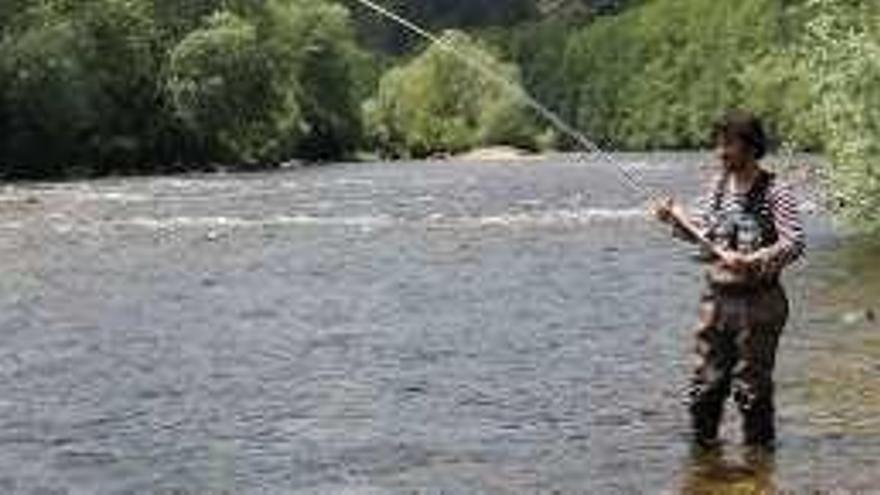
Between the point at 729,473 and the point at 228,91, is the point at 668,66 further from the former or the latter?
the point at 729,473

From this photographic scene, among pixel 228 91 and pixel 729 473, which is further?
pixel 228 91

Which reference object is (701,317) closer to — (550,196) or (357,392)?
(357,392)

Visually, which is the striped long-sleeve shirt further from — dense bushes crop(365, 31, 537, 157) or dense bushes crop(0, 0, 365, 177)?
dense bushes crop(365, 31, 537, 157)

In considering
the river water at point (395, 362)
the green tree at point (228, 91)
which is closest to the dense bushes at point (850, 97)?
the river water at point (395, 362)

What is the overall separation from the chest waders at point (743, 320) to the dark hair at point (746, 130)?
0.76 feet

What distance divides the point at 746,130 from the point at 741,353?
175cm

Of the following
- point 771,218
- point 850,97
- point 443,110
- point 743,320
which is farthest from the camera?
point 443,110

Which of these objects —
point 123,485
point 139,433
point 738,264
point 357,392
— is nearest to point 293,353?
point 357,392

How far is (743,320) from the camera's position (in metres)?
15.6

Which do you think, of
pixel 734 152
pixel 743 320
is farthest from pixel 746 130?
pixel 743 320

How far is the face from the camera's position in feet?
50.4

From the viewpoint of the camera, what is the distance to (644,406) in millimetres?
19469

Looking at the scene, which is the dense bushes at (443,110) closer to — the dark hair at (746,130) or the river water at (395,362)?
the river water at (395,362)

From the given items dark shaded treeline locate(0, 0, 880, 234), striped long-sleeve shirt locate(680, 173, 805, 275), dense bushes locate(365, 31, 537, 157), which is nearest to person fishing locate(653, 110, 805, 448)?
striped long-sleeve shirt locate(680, 173, 805, 275)
